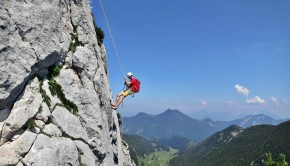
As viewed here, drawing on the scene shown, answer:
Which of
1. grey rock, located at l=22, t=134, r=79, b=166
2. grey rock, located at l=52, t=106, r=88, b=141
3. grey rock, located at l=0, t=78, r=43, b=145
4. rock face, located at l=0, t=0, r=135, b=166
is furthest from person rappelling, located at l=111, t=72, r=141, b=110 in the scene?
grey rock, located at l=0, t=78, r=43, b=145

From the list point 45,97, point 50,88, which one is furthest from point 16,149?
point 50,88

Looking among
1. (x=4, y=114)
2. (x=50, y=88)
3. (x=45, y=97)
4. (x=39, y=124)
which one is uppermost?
(x=50, y=88)

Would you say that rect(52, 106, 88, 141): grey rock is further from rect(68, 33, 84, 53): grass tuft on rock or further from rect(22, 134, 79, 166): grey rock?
rect(68, 33, 84, 53): grass tuft on rock

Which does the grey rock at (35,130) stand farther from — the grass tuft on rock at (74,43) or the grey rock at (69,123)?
the grass tuft on rock at (74,43)

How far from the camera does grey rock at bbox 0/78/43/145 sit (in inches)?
705

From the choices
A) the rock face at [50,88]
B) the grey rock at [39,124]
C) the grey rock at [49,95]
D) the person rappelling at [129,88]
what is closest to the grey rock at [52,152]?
the rock face at [50,88]

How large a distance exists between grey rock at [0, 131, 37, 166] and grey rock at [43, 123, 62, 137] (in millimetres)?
1193

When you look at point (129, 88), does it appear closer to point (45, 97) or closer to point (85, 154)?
point (85, 154)

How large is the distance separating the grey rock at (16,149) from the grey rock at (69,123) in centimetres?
284


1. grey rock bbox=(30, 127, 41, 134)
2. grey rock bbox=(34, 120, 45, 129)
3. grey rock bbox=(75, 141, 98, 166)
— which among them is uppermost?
grey rock bbox=(34, 120, 45, 129)

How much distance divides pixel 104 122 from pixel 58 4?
11690 millimetres

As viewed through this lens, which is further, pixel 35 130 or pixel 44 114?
pixel 44 114

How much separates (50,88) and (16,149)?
19.3ft

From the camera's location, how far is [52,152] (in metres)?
19.0
